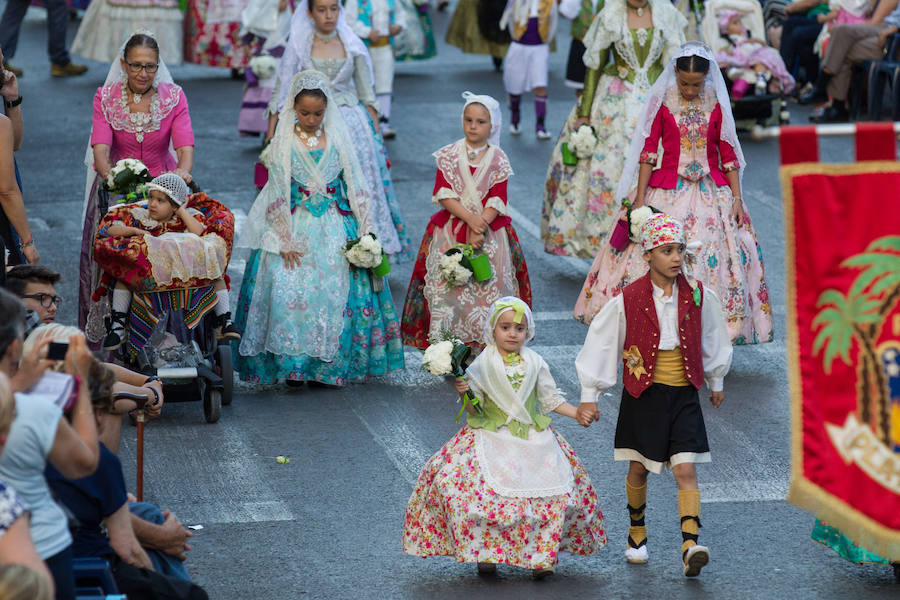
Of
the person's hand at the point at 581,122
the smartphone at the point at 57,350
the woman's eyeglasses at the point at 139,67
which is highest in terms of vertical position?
the woman's eyeglasses at the point at 139,67

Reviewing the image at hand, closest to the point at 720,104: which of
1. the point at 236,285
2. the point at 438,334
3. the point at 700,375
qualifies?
the point at 438,334

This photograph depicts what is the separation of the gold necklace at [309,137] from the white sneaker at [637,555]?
3724 millimetres

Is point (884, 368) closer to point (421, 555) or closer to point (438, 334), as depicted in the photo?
point (421, 555)

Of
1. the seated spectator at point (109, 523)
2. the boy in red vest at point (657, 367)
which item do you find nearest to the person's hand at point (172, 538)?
the seated spectator at point (109, 523)

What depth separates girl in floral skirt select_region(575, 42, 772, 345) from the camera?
9.91m

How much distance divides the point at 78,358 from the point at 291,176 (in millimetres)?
4260

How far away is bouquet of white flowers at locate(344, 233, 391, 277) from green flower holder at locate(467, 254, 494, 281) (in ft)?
1.97

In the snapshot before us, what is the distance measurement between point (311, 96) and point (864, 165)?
5077 mm

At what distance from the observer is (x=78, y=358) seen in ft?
18.2

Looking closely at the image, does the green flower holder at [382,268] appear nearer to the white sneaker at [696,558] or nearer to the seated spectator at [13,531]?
the white sneaker at [696,558]

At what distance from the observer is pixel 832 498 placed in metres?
5.14

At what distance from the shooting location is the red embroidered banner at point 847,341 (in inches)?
197

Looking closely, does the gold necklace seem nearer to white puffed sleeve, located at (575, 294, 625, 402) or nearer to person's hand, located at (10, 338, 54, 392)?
white puffed sleeve, located at (575, 294, 625, 402)

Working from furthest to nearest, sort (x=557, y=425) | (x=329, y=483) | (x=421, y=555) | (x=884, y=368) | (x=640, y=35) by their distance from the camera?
(x=640, y=35) → (x=557, y=425) → (x=329, y=483) → (x=421, y=555) → (x=884, y=368)
